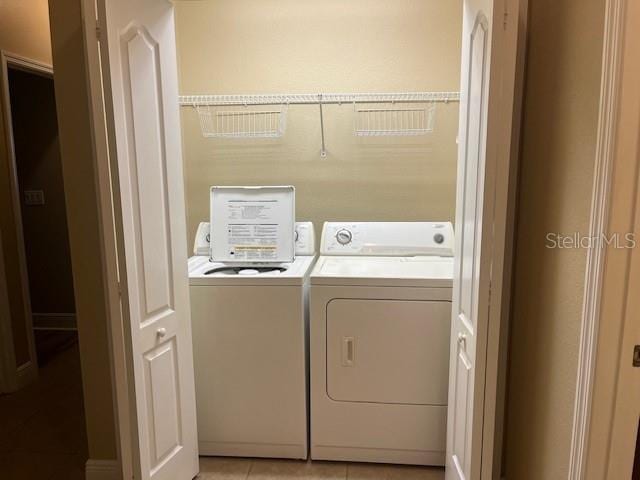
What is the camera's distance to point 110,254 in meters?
1.37

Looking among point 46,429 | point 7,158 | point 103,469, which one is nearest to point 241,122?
point 7,158

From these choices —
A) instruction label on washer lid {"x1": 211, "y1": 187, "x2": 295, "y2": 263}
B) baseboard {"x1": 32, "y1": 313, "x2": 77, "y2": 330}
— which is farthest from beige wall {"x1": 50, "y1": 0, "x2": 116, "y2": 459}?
baseboard {"x1": 32, "y1": 313, "x2": 77, "y2": 330}

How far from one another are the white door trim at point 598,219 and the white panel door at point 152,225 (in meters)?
1.27

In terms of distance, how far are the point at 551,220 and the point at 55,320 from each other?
4002 mm

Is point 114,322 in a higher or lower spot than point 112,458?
higher

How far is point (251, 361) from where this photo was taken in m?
2.01

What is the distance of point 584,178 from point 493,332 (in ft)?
1.67

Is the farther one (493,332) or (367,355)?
(367,355)

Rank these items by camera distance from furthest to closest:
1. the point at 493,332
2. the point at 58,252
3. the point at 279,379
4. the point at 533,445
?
1. the point at 58,252
2. the point at 279,379
3. the point at 533,445
4. the point at 493,332

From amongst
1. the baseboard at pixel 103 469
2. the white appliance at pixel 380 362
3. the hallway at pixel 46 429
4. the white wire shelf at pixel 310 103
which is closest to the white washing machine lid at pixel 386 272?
the white appliance at pixel 380 362

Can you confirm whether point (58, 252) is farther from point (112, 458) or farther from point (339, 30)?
point (339, 30)

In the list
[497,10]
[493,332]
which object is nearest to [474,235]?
[493,332]

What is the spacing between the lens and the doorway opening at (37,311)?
2252 millimetres

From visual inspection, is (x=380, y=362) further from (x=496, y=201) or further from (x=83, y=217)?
(x=83, y=217)
